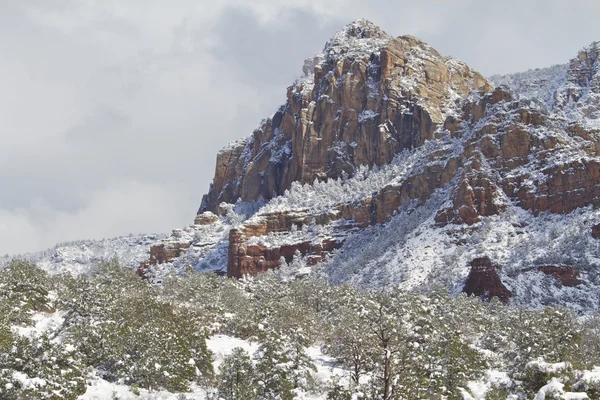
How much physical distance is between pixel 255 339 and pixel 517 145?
13567 centimetres

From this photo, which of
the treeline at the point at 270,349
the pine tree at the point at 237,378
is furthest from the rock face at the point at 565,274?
the pine tree at the point at 237,378

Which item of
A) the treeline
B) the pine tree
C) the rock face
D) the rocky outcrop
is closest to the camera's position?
the treeline

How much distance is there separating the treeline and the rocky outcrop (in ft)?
149

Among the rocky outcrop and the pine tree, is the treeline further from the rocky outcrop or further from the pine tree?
the rocky outcrop

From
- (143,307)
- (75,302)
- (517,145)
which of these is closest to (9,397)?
(75,302)

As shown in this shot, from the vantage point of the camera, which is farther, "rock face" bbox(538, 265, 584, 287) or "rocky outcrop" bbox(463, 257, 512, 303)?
"rock face" bbox(538, 265, 584, 287)

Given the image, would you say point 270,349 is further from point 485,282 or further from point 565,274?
point 565,274

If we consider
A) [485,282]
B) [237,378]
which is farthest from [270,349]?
[485,282]

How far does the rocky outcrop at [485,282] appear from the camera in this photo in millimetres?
132125

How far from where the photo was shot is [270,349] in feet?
177

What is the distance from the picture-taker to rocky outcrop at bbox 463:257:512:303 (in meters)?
132

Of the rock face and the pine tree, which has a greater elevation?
the rock face

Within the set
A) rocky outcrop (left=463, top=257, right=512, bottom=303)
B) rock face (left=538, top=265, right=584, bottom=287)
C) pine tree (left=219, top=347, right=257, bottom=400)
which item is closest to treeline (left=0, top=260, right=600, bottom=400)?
pine tree (left=219, top=347, right=257, bottom=400)

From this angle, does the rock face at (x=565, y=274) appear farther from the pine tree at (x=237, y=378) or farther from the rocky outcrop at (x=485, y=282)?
the pine tree at (x=237, y=378)
